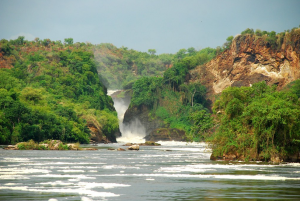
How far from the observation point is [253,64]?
156750 mm

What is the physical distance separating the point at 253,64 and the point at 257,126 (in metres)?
115

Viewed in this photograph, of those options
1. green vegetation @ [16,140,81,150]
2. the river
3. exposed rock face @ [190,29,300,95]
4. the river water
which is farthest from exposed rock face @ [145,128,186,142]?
the river water

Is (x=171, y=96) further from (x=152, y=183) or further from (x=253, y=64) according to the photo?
(x=152, y=183)

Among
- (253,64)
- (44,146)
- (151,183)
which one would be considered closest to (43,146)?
(44,146)

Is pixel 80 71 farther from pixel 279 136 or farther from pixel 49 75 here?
pixel 279 136

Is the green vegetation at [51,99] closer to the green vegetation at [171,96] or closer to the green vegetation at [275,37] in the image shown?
the green vegetation at [171,96]

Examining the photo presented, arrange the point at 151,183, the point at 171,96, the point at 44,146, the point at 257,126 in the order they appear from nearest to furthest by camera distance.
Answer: the point at 151,183 < the point at 257,126 < the point at 44,146 < the point at 171,96

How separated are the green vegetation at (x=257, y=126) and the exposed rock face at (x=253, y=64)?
101 meters

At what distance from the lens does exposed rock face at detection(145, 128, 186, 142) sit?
150 meters

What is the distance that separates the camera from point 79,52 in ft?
589

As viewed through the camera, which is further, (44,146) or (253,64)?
(253,64)

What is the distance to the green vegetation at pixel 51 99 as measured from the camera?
286 feet

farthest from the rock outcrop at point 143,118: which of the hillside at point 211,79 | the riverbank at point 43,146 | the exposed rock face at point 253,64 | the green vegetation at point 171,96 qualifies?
the riverbank at point 43,146

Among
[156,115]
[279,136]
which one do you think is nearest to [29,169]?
[279,136]
